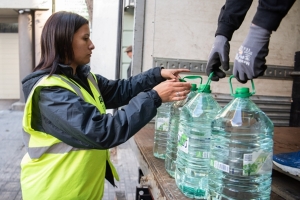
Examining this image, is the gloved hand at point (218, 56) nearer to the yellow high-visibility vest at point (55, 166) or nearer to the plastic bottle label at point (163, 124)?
the plastic bottle label at point (163, 124)

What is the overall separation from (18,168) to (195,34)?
4.26 meters

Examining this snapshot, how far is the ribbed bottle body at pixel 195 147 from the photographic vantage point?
1621mm

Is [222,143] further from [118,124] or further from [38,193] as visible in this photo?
[38,193]

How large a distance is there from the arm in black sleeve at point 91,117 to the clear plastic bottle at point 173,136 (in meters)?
0.36

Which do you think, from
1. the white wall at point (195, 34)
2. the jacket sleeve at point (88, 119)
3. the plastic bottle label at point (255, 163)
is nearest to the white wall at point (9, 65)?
the white wall at point (195, 34)

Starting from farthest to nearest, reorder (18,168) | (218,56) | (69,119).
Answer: (18,168) → (218,56) → (69,119)

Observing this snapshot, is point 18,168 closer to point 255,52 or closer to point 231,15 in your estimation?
point 231,15

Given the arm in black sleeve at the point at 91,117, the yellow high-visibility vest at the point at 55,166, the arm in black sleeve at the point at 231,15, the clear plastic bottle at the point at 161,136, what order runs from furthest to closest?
the clear plastic bottle at the point at 161,136, the yellow high-visibility vest at the point at 55,166, the arm in black sleeve at the point at 231,15, the arm in black sleeve at the point at 91,117

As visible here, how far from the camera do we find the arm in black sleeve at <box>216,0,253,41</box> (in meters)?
1.86

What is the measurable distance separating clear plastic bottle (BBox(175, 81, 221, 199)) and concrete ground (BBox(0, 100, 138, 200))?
1.70m

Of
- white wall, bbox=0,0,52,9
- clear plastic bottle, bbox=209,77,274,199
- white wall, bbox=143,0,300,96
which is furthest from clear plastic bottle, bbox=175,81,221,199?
white wall, bbox=0,0,52,9

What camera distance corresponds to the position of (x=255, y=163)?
1.34m

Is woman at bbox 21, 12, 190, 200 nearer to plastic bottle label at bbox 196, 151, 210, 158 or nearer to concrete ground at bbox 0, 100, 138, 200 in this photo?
plastic bottle label at bbox 196, 151, 210, 158

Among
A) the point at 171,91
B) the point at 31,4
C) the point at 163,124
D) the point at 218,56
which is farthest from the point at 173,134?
the point at 31,4
